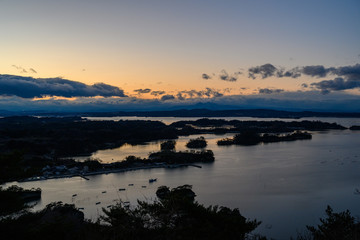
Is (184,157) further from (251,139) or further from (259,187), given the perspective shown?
(251,139)

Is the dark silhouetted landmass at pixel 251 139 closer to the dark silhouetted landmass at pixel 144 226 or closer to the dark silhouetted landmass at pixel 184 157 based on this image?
the dark silhouetted landmass at pixel 184 157

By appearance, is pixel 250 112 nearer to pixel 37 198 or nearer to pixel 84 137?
pixel 84 137

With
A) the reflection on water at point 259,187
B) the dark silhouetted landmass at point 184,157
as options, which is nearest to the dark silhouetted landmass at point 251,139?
the dark silhouetted landmass at point 184,157

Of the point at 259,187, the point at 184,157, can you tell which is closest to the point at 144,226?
the point at 259,187

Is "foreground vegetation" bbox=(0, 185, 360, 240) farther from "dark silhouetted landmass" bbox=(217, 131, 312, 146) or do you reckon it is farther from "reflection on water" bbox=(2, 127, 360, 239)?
"dark silhouetted landmass" bbox=(217, 131, 312, 146)

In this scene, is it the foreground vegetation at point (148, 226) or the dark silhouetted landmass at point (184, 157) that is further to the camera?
the dark silhouetted landmass at point (184, 157)

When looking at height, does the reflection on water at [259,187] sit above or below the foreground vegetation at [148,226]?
below

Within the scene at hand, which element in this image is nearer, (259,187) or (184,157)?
(259,187)

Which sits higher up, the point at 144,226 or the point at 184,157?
the point at 144,226
